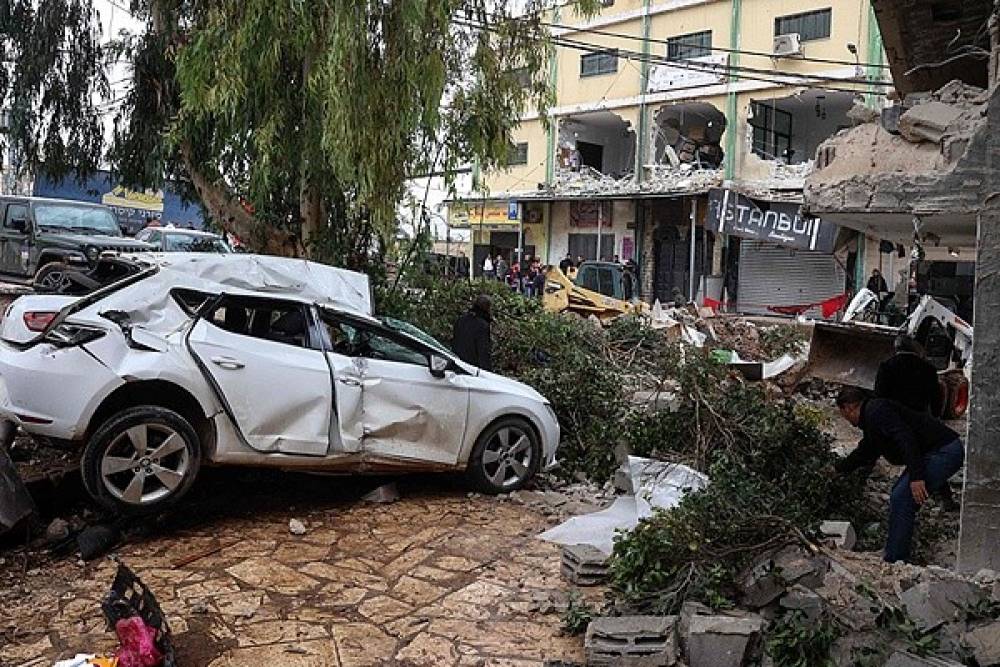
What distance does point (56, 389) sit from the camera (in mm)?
5781

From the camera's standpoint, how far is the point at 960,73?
8453 mm

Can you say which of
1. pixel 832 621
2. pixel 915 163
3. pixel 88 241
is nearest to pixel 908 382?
pixel 915 163

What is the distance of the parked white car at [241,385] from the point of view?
585 cm

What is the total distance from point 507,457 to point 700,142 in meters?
24.5

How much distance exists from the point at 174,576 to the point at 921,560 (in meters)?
5.17

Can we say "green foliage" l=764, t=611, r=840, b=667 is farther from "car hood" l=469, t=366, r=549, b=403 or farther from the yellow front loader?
the yellow front loader

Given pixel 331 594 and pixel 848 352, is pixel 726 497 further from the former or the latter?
pixel 848 352

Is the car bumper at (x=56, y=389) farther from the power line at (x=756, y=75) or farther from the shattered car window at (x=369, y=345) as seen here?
the power line at (x=756, y=75)

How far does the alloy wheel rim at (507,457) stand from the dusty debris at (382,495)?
0.81 metres

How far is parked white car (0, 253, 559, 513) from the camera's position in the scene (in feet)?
19.2

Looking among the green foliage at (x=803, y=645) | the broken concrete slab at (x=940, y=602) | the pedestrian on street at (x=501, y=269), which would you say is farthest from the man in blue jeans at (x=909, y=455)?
the pedestrian on street at (x=501, y=269)

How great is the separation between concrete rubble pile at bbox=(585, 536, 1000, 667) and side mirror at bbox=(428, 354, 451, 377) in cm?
305

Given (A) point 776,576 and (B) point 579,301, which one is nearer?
(A) point 776,576

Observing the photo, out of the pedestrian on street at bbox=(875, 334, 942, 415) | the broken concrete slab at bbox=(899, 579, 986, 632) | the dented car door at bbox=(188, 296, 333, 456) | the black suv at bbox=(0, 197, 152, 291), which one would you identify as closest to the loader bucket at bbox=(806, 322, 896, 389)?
the pedestrian on street at bbox=(875, 334, 942, 415)
